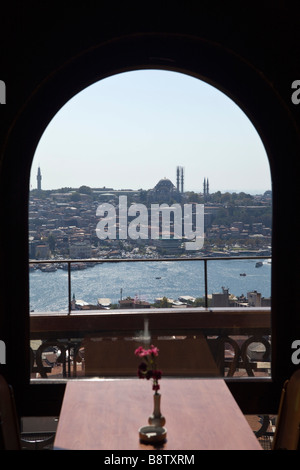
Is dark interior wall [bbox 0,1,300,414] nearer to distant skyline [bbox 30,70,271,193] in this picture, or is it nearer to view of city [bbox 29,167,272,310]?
distant skyline [bbox 30,70,271,193]

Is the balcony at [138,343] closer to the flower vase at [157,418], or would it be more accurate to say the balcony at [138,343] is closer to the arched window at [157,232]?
the arched window at [157,232]

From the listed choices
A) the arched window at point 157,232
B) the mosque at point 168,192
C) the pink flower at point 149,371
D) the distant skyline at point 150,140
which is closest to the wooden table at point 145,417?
the pink flower at point 149,371

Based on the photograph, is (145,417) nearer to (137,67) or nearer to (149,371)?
(149,371)

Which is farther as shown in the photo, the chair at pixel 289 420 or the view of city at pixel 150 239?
the view of city at pixel 150 239

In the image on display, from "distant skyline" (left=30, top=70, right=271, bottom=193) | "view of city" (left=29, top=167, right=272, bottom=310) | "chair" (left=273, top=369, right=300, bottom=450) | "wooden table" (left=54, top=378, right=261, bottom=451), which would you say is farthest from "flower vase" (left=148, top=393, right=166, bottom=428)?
"view of city" (left=29, top=167, right=272, bottom=310)
